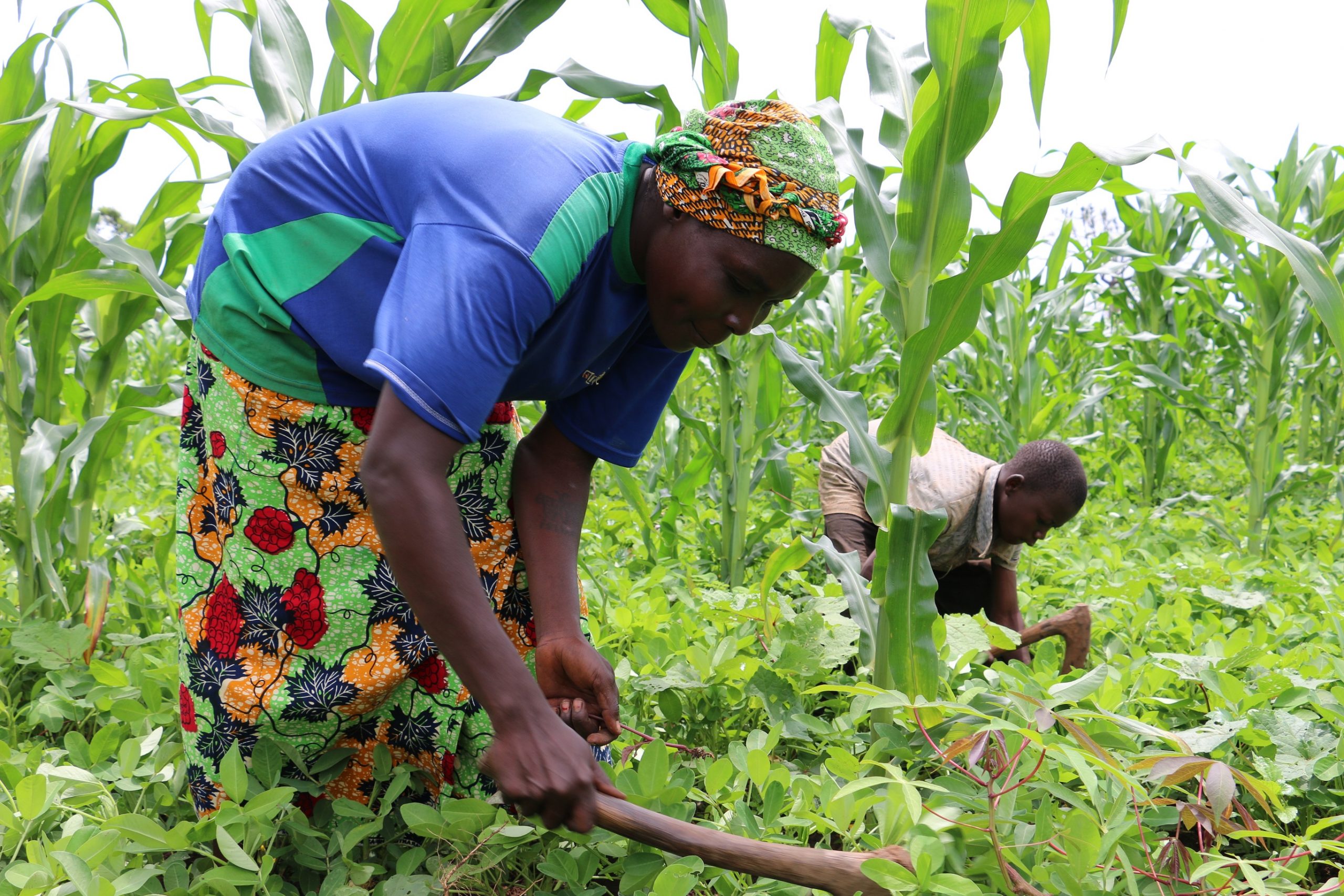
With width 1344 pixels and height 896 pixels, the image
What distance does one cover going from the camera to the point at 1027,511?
292 cm

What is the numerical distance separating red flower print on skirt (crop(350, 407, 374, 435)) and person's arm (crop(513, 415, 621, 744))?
308 millimetres

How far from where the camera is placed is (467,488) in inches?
64.9

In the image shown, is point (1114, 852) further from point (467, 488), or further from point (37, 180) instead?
point (37, 180)

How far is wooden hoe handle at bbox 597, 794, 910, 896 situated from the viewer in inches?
51.0

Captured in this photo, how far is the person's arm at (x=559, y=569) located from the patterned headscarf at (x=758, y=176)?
1.94 feet

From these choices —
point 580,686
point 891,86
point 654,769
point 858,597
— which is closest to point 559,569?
point 580,686

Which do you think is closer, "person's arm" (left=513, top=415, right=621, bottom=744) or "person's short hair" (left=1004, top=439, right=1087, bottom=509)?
"person's arm" (left=513, top=415, right=621, bottom=744)

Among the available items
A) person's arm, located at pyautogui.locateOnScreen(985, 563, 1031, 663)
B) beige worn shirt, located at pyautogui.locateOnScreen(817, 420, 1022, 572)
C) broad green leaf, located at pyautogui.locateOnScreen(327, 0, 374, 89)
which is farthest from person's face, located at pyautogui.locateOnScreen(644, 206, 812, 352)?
person's arm, located at pyautogui.locateOnScreen(985, 563, 1031, 663)

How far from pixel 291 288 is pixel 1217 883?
5.36ft

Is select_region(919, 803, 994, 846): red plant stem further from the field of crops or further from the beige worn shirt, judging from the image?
the beige worn shirt

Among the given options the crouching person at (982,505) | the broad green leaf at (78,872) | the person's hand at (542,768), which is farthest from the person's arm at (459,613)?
the crouching person at (982,505)

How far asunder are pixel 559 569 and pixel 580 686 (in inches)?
8.0

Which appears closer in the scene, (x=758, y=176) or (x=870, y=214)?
(x=758, y=176)

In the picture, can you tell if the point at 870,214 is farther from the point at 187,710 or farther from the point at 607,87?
the point at 187,710
